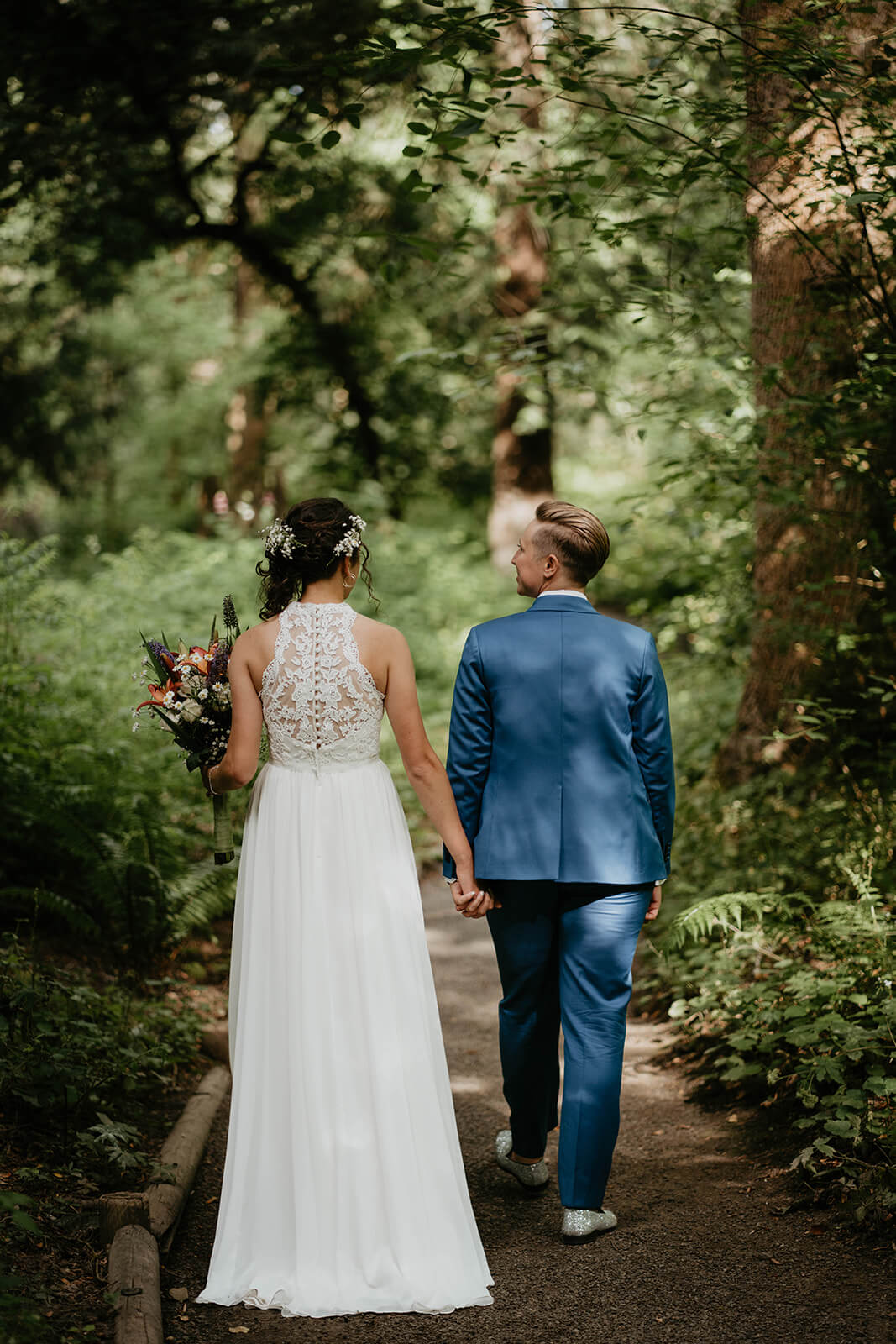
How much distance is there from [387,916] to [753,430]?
12.3ft

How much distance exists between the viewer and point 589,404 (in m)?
16.9

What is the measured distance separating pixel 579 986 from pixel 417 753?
3.24 ft

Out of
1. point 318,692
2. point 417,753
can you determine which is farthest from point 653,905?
point 318,692

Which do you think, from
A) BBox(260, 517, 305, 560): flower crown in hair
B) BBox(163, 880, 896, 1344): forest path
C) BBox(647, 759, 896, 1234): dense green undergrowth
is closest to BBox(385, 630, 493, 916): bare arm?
BBox(260, 517, 305, 560): flower crown in hair

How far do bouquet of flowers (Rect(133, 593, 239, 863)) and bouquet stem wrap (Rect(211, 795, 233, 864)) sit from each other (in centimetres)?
20

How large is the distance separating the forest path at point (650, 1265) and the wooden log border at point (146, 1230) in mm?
127

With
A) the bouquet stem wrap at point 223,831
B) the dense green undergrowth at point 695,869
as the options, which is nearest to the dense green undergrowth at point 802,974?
the dense green undergrowth at point 695,869

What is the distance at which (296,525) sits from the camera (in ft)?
11.8

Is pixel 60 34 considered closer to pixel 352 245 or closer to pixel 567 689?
pixel 352 245

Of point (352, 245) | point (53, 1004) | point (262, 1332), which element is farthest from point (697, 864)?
point (352, 245)

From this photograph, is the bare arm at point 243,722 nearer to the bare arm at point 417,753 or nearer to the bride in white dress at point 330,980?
the bride in white dress at point 330,980

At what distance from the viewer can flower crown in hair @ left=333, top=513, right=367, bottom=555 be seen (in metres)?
3.59

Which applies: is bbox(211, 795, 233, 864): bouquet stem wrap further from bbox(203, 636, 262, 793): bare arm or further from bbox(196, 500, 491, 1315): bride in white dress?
bbox(203, 636, 262, 793): bare arm

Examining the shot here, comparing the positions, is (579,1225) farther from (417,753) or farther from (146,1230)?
(417,753)
